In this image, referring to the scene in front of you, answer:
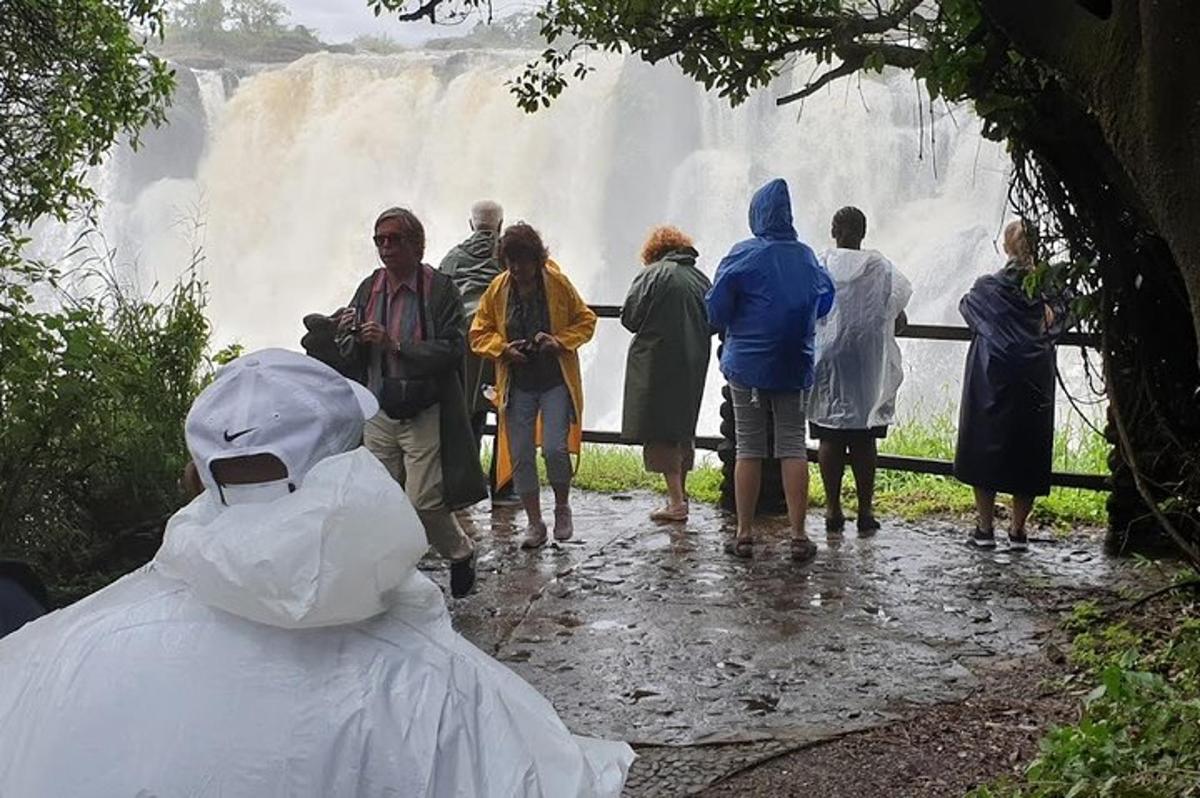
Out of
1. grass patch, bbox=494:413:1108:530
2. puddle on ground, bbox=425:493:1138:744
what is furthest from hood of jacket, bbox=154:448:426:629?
grass patch, bbox=494:413:1108:530

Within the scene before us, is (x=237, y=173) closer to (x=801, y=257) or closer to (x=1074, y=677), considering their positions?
(x=801, y=257)

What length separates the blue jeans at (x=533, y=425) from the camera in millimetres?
7105

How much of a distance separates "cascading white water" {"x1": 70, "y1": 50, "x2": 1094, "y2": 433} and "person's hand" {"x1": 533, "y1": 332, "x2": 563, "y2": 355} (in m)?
11.5

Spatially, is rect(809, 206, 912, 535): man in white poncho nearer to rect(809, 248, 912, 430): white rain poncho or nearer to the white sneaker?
rect(809, 248, 912, 430): white rain poncho

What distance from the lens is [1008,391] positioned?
7.08m

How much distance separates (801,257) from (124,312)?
317 centimetres

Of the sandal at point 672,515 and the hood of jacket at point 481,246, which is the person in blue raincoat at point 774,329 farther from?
the hood of jacket at point 481,246

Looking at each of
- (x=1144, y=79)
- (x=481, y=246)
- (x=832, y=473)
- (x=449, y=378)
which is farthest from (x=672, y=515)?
(x=1144, y=79)

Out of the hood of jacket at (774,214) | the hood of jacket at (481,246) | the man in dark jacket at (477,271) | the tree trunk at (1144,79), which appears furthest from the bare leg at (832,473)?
the tree trunk at (1144,79)

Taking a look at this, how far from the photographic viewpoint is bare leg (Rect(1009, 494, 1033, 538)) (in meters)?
7.29

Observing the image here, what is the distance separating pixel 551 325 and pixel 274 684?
5355 mm

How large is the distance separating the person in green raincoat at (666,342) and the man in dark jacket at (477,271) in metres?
0.82

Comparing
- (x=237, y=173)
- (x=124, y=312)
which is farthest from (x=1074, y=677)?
(x=237, y=173)

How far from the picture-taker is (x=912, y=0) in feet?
14.2
